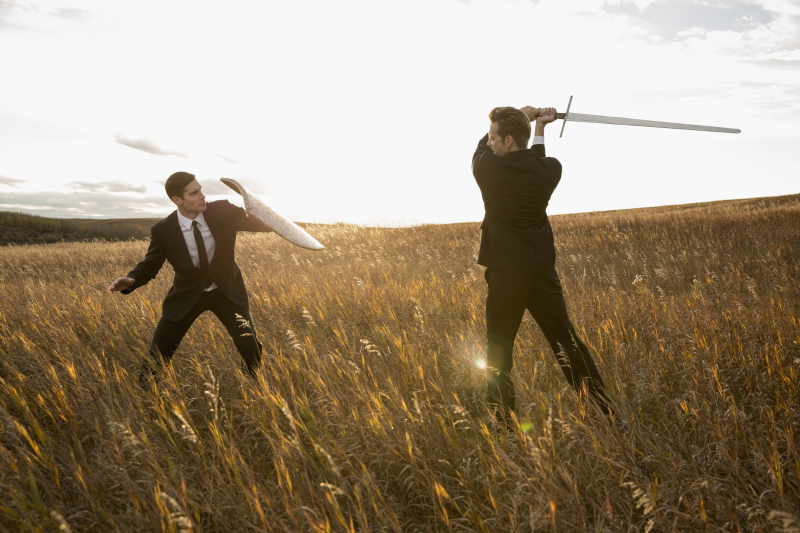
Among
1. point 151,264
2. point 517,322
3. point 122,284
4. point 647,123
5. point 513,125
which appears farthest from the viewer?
point 151,264

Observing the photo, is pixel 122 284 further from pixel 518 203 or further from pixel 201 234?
pixel 518 203

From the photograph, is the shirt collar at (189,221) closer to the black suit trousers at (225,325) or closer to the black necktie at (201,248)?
the black necktie at (201,248)

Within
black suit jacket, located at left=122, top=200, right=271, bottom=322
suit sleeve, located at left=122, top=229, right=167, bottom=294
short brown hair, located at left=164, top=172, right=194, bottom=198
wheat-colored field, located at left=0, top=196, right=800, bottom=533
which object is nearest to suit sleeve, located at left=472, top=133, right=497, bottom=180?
wheat-colored field, located at left=0, top=196, right=800, bottom=533

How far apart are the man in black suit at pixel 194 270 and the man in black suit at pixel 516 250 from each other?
2.05 m

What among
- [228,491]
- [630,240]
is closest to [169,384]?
[228,491]

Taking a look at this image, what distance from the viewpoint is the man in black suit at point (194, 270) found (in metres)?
3.35

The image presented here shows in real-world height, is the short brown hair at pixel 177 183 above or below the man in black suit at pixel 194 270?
above

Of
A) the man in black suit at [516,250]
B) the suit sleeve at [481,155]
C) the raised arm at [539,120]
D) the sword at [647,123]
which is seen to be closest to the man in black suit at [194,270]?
the suit sleeve at [481,155]

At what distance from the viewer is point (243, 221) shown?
346 cm

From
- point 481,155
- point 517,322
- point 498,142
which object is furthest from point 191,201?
point 517,322

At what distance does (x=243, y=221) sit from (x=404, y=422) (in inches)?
92.5

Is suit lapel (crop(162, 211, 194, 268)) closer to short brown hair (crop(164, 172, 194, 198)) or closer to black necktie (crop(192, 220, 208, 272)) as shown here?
black necktie (crop(192, 220, 208, 272))

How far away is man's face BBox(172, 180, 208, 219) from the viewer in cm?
339

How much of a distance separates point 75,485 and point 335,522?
1.64 meters
